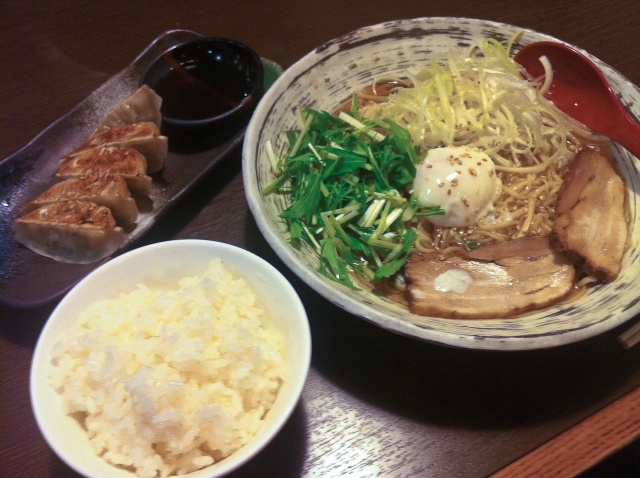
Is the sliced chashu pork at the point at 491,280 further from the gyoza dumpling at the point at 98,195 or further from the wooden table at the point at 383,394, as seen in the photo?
the gyoza dumpling at the point at 98,195

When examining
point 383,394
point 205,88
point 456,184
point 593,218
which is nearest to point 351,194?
point 456,184

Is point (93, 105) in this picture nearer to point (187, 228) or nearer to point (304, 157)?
point (187, 228)

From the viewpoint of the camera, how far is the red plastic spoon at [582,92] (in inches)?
76.0

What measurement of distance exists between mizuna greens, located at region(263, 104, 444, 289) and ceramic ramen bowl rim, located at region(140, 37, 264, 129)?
0.46 metres

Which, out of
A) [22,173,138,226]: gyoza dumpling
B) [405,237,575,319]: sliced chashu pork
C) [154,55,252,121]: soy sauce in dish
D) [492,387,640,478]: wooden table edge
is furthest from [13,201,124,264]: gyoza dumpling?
[492,387,640,478]: wooden table edge

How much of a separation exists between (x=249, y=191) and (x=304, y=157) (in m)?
0.32

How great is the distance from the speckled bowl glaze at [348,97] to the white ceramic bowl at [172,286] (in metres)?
0.15

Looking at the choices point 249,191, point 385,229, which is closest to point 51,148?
point 249,191

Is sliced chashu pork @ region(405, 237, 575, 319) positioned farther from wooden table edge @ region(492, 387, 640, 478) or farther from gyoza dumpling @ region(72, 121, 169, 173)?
gyoza dumpling @ region(72, 121, 169, 173)

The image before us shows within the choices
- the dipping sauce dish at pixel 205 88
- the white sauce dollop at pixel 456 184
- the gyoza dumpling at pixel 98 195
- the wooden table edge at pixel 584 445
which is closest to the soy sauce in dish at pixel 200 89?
the dipping sauce dish at pixel 205 88

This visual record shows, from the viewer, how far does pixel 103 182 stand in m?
2.01

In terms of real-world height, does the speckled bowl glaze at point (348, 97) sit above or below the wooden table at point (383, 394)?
above

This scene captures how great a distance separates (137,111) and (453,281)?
1779mm

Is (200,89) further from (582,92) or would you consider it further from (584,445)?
(584,445)
